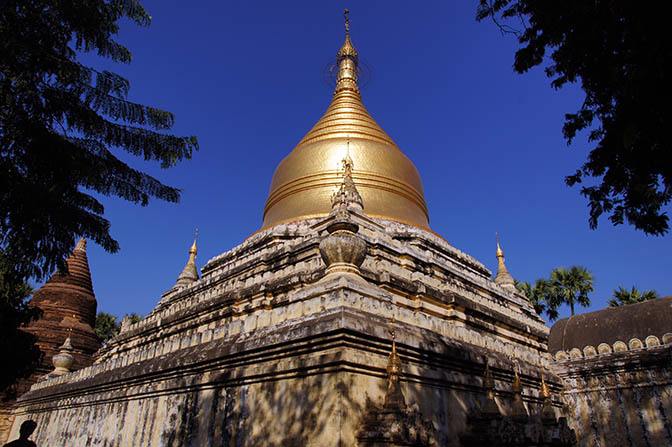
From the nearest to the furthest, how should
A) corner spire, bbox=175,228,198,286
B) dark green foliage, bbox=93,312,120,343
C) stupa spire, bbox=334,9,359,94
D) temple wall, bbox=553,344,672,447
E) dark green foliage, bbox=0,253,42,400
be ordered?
temple wall, bbox=553,344,672,447, dark green foliage, bbox=0,253,42,400, corner spire, bbox=175,228,198,286, stupa spire, bbox=334,9,359,94, dark green foliage, bbox=93,312,120,343

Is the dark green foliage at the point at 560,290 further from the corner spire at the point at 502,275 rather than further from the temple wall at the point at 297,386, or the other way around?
the temple wall at the point at 297,386

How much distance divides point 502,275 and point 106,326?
99.2 ft

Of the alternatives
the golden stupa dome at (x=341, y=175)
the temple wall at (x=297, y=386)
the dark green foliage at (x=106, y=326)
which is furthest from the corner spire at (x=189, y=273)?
the dark green foliage at (x=106, y=326)

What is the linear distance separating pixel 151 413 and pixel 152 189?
3982mm

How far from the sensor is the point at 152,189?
8008 mm

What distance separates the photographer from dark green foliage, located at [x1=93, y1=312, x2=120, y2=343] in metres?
35.0

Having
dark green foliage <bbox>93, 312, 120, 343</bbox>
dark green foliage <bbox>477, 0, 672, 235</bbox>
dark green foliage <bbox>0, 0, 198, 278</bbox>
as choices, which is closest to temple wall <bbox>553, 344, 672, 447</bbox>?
dark green foliage <bbox>477, 0, 672, 235</bbox>

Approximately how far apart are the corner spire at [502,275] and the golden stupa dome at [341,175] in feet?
13.5

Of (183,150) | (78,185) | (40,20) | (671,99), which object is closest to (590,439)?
(671,99)

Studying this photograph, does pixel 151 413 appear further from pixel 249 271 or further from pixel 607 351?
pixel 607 351

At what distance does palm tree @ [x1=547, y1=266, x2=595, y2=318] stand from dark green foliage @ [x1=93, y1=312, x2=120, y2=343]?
3150cm

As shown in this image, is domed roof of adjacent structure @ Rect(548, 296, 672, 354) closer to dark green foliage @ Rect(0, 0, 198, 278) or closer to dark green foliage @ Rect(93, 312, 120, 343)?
dark green foliage @ Rect(0, 0, 198, 278)

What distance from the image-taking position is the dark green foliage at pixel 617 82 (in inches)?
198

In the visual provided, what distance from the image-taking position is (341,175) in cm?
1692
